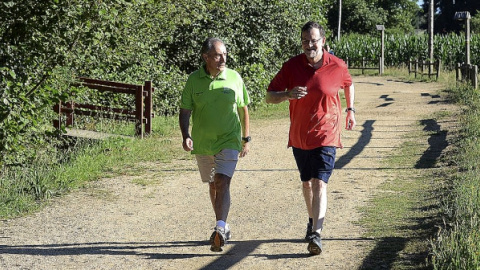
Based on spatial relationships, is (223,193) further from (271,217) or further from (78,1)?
(78,1)

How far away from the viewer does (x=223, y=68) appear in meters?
7.03

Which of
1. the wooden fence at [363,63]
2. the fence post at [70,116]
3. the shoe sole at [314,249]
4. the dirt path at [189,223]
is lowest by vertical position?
the dirt path at [189,223]

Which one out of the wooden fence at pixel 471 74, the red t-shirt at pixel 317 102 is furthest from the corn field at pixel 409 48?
the red t-shirt at pixel 317 102

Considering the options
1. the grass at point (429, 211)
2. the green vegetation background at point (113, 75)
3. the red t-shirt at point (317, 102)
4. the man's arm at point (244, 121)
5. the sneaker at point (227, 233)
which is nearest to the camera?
the grass at point (429, 211)

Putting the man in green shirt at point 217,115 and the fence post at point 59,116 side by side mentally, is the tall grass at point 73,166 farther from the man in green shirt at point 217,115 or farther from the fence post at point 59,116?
the man in green shirt at point 217,115

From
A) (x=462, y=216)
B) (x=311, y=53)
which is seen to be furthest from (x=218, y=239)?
(x=462, y=216)

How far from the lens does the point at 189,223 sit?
8.35 m

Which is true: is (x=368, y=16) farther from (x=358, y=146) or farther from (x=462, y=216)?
(x=462, y=216)

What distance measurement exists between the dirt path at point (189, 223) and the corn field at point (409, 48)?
39981 millimetres

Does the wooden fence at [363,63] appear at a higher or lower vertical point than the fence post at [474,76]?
higher

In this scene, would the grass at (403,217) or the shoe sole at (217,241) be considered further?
the shoe sole at (217,241)

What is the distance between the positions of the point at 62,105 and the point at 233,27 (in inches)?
309

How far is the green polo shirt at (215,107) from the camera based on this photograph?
7.04m

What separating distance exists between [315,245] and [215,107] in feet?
4.87
